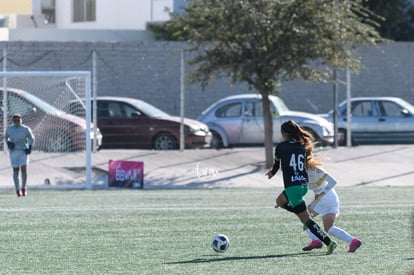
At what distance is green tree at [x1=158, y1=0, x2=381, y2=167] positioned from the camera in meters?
27.6

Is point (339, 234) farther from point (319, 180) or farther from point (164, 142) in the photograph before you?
point (164, 142)

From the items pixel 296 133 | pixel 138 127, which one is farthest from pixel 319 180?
pixel 138 127

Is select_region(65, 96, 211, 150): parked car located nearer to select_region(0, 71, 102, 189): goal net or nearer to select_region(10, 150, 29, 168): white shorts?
select_region(0, 71, 102, 189): goal net

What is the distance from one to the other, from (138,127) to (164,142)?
0.90m

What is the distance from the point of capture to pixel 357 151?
31.6 meters

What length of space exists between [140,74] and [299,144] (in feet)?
72.5

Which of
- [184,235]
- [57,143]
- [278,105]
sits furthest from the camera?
[278,105]

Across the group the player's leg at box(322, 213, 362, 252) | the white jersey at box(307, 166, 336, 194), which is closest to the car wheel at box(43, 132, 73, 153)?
the white jersey at box(307, 166, 336, 194)

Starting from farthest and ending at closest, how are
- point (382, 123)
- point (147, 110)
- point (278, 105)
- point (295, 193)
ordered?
1. point (382, 123)
2. point (278, 105)
3. point (147, 110)
4. point (295, 193)

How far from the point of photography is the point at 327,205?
12.8m

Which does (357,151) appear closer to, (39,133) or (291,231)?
(39,133)

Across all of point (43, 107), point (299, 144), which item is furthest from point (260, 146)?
point (299, 144)

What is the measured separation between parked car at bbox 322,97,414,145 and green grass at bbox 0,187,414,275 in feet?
34.0

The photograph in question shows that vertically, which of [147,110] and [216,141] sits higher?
[147,110]
